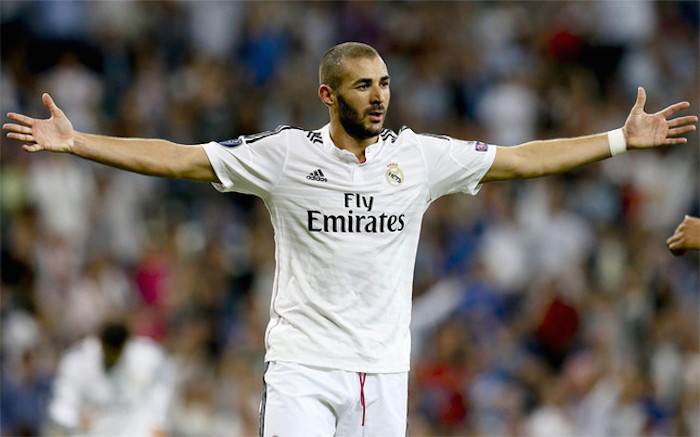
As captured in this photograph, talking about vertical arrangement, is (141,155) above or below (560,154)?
below

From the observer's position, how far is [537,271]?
13.2 m

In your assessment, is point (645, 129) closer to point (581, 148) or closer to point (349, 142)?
point (581, 148)

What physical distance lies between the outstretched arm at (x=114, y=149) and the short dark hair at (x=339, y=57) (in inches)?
29.5

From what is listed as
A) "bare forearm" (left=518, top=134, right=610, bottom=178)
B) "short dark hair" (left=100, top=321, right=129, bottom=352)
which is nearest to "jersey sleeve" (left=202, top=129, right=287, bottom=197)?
"bare forearm" (left=518, top=134, right=610, bottom=178)

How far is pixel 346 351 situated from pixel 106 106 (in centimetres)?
978

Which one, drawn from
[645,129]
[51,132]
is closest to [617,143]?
[645,129]

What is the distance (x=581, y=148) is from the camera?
668cm

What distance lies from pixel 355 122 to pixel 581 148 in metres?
1.23

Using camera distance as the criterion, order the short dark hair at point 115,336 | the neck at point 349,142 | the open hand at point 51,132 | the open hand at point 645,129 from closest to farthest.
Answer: the open hand at point 51,132 < the neck at point 349,142 < the open hand at point 645,129 < the short dark hair at point 115,336

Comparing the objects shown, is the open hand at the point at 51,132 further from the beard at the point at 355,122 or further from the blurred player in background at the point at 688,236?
the blurred player in background at the point at 688,236

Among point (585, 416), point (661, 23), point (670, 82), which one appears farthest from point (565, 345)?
point (661, 23)

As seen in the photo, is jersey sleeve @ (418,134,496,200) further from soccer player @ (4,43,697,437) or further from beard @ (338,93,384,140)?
beard @ (338,93,384,140)

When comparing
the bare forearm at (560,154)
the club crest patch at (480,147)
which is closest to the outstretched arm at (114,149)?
the club crest patch at (480,147)

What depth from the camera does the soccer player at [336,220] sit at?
242 inches
